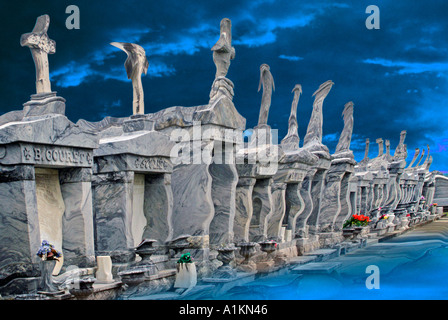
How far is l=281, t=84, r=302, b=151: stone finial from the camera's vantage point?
14.8 meters

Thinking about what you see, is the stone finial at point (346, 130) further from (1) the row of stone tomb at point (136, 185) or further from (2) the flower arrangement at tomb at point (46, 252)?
(2) the flower arrangement at tomb at point (46, 252)

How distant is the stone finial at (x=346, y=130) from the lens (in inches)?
747

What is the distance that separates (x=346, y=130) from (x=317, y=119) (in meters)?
2.96

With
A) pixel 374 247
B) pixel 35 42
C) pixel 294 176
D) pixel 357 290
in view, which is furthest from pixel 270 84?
pixel 374 247

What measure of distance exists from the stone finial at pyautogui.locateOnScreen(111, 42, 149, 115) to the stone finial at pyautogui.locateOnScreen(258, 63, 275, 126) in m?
3.59

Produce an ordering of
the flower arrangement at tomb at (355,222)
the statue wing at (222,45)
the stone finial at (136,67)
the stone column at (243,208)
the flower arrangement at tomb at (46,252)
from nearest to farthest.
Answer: the flower arrangement at tomb at (46,252), the stone finial at (136,67), the statue wing at (222,45), the stone column at (243,208), the flower arrangement at tomb at (355,222)

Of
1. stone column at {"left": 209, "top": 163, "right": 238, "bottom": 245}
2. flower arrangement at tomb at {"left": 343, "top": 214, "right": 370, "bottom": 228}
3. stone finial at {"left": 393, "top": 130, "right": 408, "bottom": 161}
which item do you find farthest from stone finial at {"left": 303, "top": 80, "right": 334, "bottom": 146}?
stone finial at {"left": 393, "top": 130, "right": 408, "bottom": 161}

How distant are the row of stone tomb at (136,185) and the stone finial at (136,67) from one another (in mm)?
83

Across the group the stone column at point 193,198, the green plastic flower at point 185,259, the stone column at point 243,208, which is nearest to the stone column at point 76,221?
the green plastic flower at point 185,259

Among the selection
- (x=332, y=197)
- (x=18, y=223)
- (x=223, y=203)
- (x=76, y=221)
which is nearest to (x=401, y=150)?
(x=332, y=197)

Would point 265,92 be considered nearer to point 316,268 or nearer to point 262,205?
point 262,205

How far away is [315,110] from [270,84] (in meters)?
4.39

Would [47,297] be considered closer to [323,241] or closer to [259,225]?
[259,225]

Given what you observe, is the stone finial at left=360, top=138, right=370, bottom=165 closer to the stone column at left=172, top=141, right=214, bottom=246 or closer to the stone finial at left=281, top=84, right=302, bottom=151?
the stone finial at left=281, top=84, right=302, bottom=151
